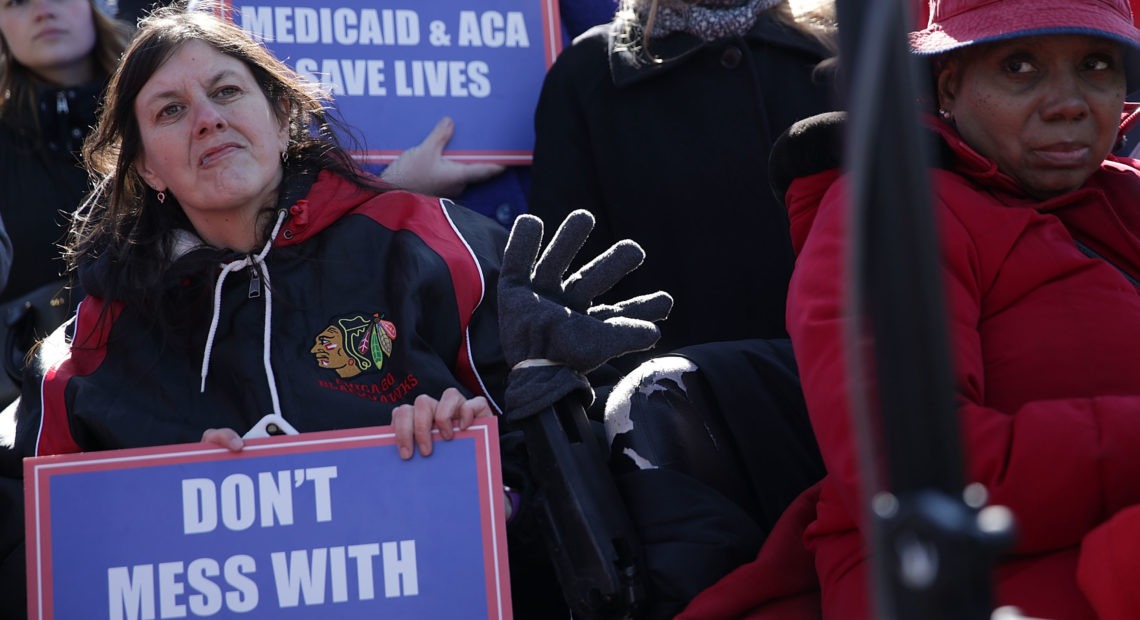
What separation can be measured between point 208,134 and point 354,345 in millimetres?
598

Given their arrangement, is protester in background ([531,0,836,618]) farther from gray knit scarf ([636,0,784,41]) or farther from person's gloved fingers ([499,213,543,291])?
person's gloved fingers ([499,213,543,291])

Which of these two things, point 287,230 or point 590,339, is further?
point 287,230

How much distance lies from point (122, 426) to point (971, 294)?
168 cm

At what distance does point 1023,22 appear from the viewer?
240 cm

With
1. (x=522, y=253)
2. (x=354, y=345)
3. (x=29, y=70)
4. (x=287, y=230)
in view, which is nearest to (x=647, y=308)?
(x=522, y=253)

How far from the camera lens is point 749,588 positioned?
2.39 meters

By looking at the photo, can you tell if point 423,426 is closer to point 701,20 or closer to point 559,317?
point 559,317

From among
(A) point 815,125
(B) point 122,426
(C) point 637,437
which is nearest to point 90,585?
(B) point 122,426

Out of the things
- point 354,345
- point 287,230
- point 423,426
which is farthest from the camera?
point 287,230

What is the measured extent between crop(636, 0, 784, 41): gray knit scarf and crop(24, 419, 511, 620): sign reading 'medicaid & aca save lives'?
5.05ft

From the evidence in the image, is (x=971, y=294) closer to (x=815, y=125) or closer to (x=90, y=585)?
(x=815, y=125)

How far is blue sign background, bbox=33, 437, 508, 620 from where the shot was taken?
2.48 meters

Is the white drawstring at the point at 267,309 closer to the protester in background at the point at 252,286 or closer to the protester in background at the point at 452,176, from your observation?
the protester in background at the point at 252,286

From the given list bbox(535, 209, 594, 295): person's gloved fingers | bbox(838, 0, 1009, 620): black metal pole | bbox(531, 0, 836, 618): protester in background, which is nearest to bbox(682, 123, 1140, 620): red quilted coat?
bbox(535, 209, 594, 295): person's gloved fingers
